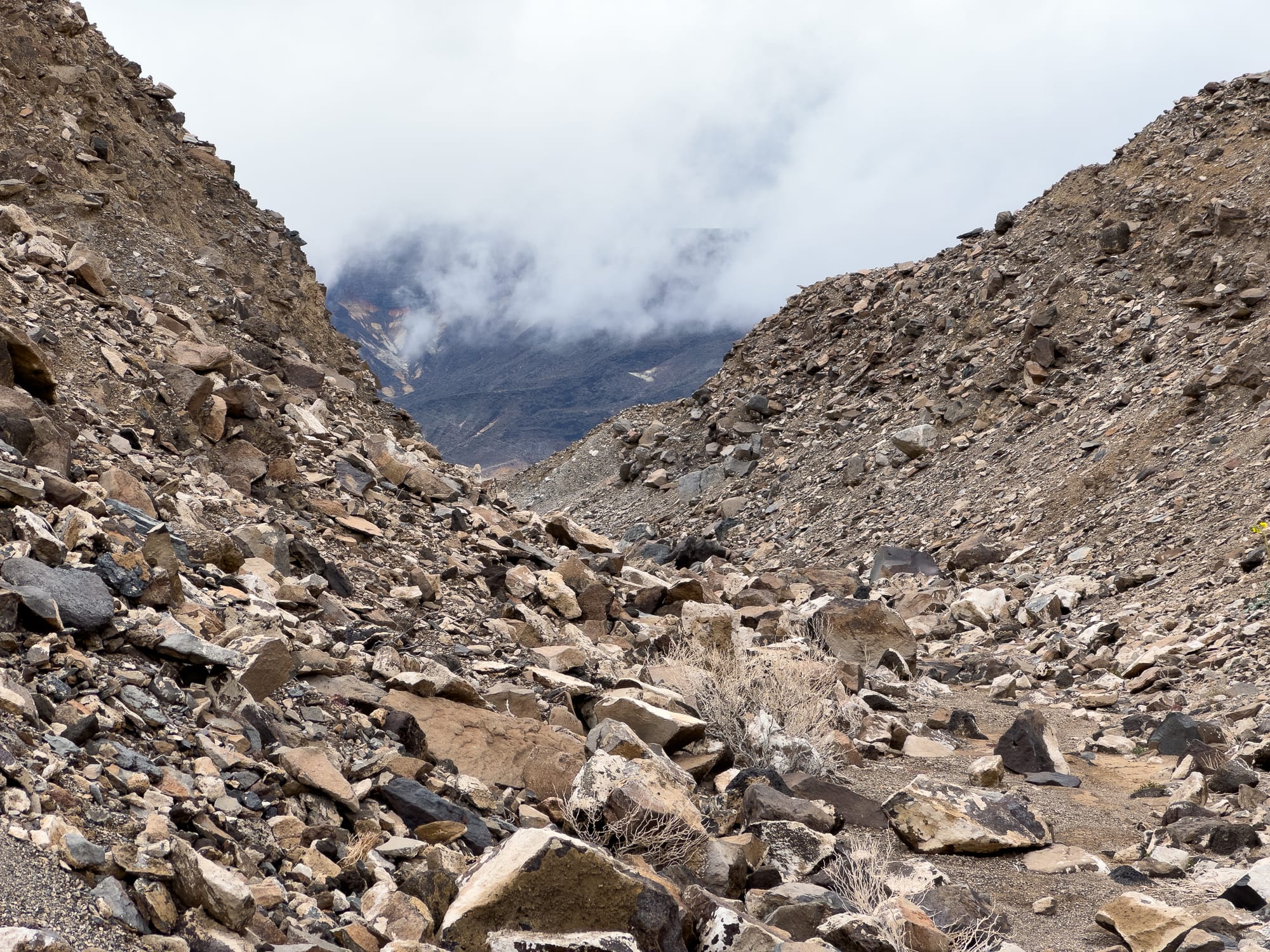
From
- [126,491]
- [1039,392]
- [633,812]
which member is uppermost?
[1039,392]

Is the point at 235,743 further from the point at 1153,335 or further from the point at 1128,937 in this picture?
the point at 1153,335

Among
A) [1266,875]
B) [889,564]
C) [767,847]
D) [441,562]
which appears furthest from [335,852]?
[889,564]

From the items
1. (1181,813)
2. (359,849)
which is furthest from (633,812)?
(1181,813)

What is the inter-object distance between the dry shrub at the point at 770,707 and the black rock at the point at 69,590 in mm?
3606

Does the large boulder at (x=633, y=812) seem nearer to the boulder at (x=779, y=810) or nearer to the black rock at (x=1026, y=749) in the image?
the boulder at (x=779, y=810)

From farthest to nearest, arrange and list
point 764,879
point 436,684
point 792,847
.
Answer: point 436,684
point 792,847
point 764,879

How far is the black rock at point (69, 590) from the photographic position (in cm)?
401

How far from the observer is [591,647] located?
8.34 metres

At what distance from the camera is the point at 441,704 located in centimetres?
545

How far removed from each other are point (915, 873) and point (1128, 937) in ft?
2.93

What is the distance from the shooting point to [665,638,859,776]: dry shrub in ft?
20.5

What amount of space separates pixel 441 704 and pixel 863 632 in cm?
580

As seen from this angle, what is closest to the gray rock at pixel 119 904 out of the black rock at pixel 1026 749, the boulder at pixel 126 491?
the boulder at pixel 126 491

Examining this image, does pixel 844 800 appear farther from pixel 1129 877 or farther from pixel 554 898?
pixel 554 898
